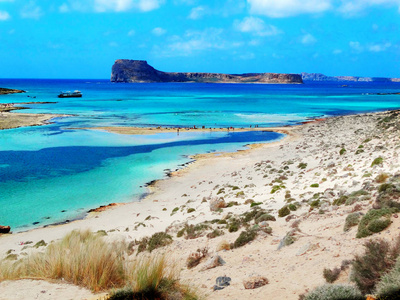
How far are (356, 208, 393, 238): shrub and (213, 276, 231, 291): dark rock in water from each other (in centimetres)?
258

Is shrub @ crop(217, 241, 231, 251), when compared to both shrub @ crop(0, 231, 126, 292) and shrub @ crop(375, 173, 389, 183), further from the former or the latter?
shrub @ crop(375, 173, 389, 183)

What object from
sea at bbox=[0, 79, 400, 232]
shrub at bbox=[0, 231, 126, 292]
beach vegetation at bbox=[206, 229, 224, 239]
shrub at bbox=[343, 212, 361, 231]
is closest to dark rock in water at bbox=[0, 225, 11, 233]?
sea at bbox=[0, 79, 400, 232]

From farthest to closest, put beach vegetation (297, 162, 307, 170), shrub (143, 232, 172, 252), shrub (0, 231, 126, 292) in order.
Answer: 1. beach vegetation (297, 162, 307, 170)
2. shrub (143, 232, 172, 252)
3. shrub (0, 231, 126, 292)

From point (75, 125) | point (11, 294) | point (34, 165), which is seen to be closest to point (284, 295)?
point (11, 294)

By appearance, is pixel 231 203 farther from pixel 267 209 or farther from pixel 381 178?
pixel 381 178

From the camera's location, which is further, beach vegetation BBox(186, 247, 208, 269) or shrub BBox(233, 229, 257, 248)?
shrub BBox(233, 229, 257, 248)

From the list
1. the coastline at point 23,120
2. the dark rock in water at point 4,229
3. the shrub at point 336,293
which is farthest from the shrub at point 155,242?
the coastline at point 23,120

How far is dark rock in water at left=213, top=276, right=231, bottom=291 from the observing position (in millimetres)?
6261

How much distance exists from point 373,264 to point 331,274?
2.09 ft

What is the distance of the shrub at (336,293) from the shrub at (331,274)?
2.21 feet

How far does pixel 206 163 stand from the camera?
2530 centimetres

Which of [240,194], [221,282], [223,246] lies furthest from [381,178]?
[221,282]

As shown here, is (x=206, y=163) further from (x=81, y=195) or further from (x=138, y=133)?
(x=138, y=133)

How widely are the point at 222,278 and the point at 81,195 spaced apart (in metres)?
13.3
